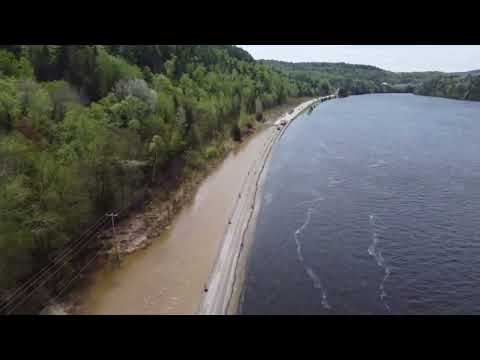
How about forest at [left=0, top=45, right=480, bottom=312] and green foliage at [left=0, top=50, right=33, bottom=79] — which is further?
green foliage at [left=0, top=50, right=33, bottom=79]

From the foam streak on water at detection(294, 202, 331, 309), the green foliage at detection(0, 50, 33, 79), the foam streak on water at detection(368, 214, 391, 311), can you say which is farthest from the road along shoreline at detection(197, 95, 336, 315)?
the green foliage at detection(0, 50, 33, 79)

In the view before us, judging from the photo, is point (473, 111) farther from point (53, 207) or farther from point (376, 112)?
point (53, 207)

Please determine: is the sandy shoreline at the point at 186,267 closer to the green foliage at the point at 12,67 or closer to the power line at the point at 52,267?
the power line at the point at 52,267

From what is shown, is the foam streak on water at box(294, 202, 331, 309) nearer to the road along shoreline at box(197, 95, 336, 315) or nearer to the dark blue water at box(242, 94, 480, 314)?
the dark blue water at box(242, 94, 480, 314)

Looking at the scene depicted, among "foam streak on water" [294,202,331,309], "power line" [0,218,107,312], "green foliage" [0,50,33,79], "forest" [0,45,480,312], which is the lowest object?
"foam streak on water" [294,202,331,309]

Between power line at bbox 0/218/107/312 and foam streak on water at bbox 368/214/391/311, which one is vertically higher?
power line at bbox 0/218/107/312

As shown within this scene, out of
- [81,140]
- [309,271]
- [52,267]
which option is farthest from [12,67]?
[309,271]
